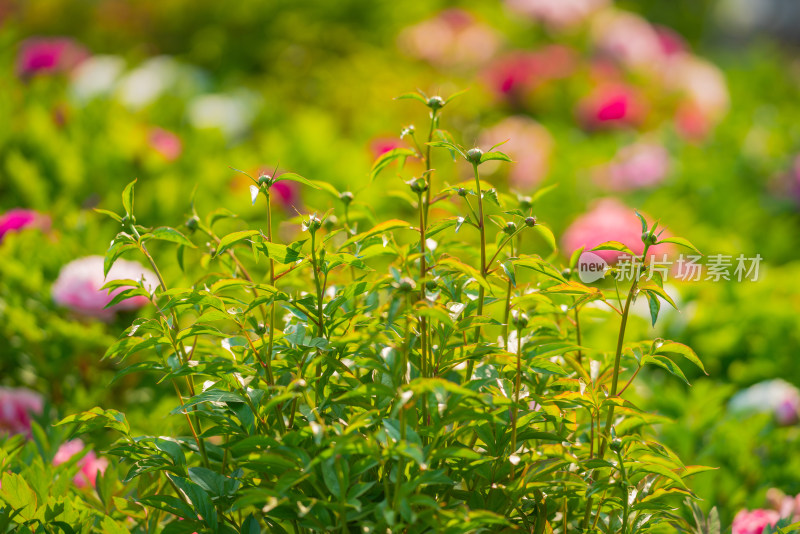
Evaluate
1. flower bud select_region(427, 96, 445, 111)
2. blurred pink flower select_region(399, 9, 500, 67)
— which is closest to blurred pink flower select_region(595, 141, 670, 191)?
blurred pink flower select_region(399, 9, 500, 67)

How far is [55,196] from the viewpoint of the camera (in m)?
2.41

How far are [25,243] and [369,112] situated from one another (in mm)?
1846

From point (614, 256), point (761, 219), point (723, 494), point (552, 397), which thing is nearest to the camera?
point (552, 397)

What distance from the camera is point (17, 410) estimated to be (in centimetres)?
159

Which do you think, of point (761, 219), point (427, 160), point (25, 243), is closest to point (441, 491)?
point (427, 160)

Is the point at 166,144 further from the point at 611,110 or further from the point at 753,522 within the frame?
the point at 611,110

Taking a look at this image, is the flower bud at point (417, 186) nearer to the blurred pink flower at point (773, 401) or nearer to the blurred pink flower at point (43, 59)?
the blurred pink flower at point (773, 401)

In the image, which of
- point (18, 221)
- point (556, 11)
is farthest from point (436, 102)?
point (556, 11)

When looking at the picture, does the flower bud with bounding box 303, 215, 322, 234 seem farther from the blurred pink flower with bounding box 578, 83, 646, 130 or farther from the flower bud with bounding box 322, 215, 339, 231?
the blurred pink flower with bounding box 578, 83, 646, 130

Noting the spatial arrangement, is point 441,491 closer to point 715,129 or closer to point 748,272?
point 748,272

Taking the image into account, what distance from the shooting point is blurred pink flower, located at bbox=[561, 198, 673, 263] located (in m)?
2.27

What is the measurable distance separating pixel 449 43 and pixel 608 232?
90.6 inches

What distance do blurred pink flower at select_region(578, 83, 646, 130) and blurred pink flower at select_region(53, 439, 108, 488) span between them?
119 inches

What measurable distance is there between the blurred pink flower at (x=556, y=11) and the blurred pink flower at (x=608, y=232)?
273cm
